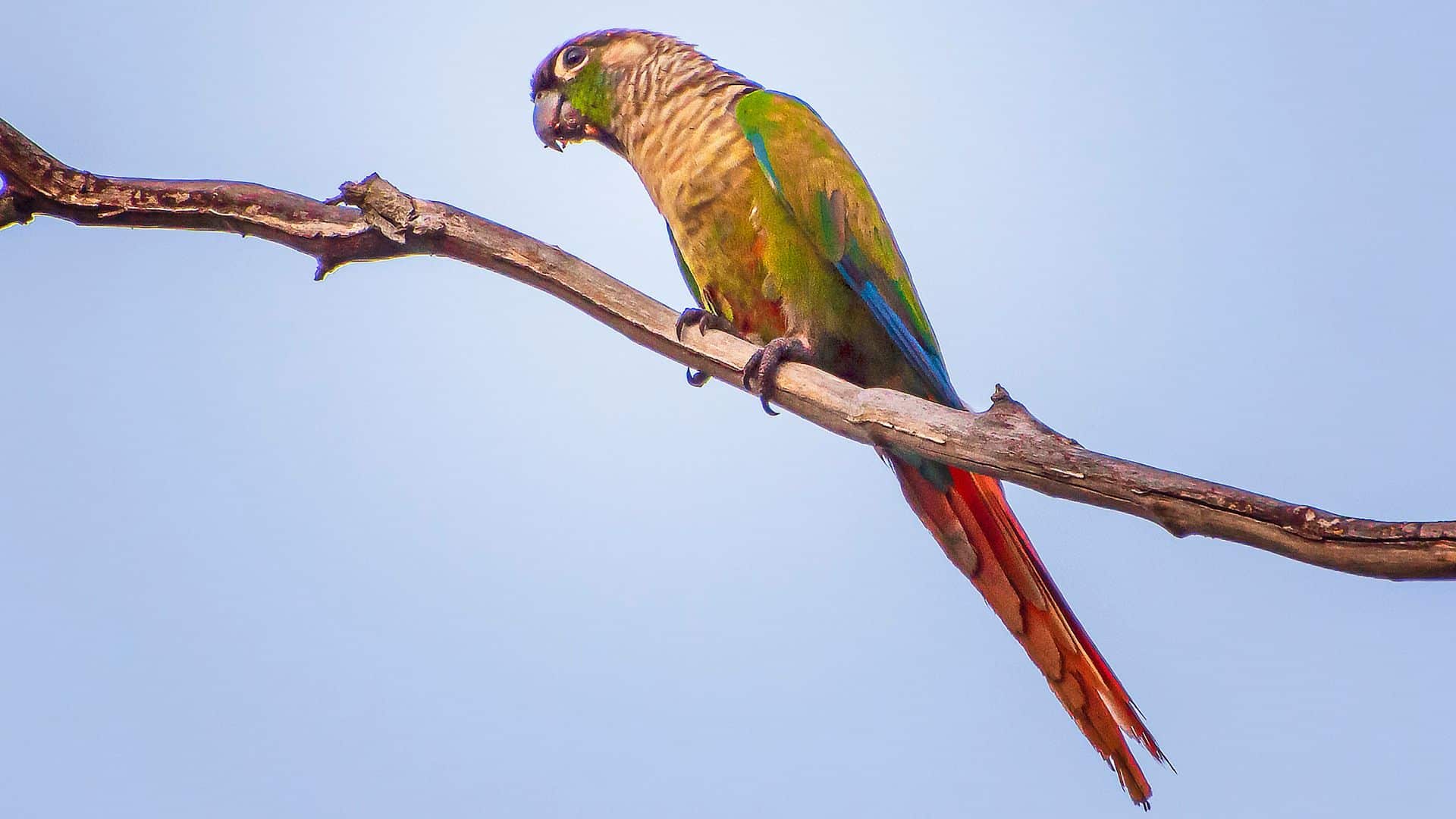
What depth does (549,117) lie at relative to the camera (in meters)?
3.49

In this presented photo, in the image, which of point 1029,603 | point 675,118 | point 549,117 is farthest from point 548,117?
point 1029,603

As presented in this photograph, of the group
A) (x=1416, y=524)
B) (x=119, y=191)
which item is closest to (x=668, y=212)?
(x=119, y=191)

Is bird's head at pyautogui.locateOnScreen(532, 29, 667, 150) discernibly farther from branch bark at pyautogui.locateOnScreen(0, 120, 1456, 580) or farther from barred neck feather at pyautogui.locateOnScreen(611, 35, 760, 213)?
branch bark at pyautogui.locateOnScreen(0, 120, 1456, 580)

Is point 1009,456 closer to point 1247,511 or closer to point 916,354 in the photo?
point 1247,511

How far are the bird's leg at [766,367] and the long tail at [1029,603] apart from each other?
1.25 ft

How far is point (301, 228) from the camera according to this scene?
8.17ft

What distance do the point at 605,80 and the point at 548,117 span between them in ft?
0.78

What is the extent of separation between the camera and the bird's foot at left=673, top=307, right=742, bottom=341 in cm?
260

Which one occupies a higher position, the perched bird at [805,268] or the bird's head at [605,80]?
the bird's head at [605,80]

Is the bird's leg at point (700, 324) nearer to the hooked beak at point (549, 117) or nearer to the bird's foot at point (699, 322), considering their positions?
the bird's foot at point (699, 322)

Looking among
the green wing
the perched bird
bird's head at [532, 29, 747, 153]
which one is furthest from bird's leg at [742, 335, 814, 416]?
bird's head at [532, 29, 747, 153]

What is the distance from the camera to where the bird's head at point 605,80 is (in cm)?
329

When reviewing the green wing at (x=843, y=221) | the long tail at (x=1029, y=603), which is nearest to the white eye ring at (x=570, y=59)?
→ the green wing at (x=843, y=221)

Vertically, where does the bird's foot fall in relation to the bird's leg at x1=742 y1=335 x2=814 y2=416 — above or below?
above
